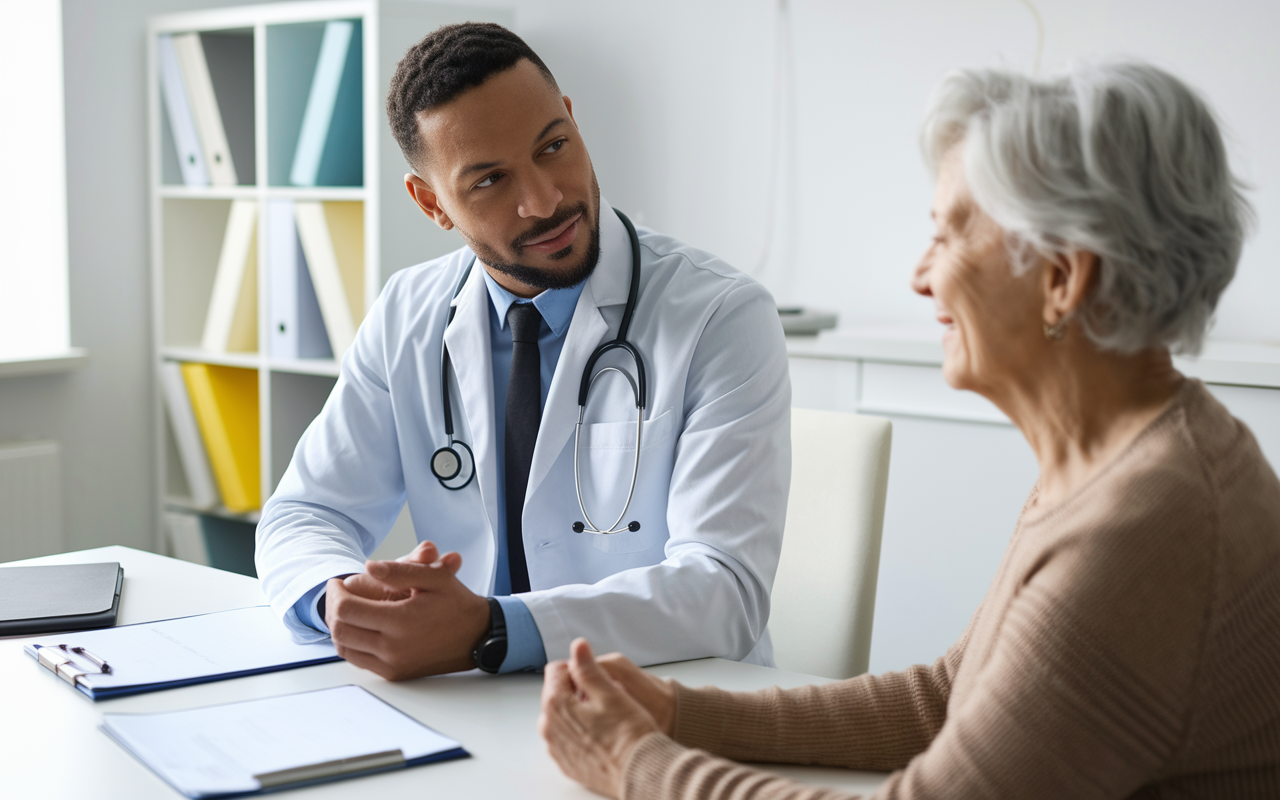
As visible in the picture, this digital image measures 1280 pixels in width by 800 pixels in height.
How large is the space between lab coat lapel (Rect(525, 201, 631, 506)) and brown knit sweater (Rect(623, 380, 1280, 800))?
702 millimetres

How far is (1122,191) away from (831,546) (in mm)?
849

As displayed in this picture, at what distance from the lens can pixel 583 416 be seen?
151cm

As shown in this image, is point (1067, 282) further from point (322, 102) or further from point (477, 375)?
point (322, 102)

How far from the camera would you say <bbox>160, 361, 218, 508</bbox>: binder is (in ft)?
10.6

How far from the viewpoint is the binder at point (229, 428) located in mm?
3188

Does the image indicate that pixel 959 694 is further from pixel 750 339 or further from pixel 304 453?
pixel 304 453

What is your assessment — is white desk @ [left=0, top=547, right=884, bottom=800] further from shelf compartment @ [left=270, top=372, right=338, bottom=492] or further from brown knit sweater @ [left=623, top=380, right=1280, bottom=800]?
shelf compartment @ [left=270, top=372, right=338, bottom=492]

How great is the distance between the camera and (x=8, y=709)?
3.50 ft

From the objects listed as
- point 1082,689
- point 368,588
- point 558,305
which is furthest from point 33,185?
point 1082,689

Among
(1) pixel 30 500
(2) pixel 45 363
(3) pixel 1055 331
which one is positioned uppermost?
(3) pixel 1055 331

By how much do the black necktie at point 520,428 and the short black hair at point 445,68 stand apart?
32cm

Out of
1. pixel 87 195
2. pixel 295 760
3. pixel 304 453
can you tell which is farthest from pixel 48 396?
pixel 295 760

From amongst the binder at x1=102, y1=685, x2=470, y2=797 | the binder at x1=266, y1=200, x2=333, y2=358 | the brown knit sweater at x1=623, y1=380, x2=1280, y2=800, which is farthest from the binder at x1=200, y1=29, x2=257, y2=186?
the brown knit sweater at x1=623, y1=380, x2=1280, y2=800

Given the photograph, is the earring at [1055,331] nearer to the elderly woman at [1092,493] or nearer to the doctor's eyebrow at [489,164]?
the elderly woman at [1092,493]
